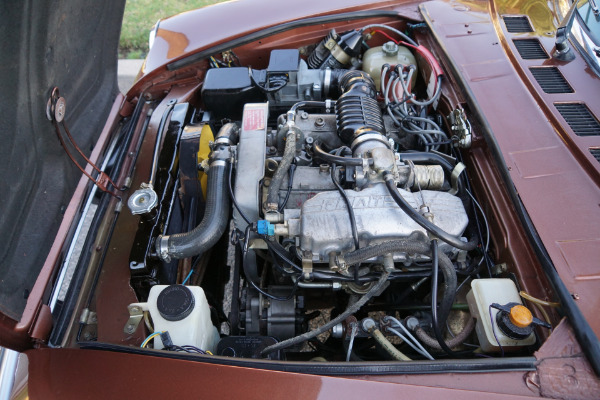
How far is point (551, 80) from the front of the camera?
77.4 inches

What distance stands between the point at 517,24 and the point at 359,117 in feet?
3.78

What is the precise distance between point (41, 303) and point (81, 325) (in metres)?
0.15

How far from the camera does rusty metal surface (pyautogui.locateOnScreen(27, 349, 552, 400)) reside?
1.16 m

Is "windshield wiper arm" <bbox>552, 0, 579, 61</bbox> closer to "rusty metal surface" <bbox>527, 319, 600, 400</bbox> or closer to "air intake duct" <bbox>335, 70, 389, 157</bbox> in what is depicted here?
"air intake duct" <bbox>335, 70, 389, 157</bbox>

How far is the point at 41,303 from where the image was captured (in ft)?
4.68

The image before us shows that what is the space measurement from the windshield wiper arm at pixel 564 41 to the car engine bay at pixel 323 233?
54 centimetres

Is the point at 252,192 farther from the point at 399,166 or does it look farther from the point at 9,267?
the point at 9,267

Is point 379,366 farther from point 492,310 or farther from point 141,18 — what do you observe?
point 141,18

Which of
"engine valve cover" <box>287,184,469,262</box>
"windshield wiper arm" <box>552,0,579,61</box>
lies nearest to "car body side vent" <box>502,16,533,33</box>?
"windshield wiper arm" <box>552,0,579,61</box>

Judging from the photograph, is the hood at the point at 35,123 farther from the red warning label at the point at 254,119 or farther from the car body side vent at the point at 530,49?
the car body side vent at the point at 530,49

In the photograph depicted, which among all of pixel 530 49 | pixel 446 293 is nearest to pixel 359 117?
pixel 446 293

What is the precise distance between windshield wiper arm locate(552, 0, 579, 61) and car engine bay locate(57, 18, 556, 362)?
536 millimetres

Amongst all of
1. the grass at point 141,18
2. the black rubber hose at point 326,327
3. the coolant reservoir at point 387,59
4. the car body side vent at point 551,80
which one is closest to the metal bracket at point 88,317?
the black rubber hose at point 326,327

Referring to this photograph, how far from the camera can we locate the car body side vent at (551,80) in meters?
1.92
